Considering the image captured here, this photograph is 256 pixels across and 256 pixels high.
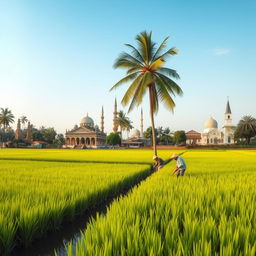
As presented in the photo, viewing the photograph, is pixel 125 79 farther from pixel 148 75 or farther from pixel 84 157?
pixel 84 157

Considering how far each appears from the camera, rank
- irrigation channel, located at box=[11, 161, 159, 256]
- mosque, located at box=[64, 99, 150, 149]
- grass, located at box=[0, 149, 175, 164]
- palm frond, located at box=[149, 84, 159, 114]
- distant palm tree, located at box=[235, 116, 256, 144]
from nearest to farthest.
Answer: irrigation channel, located at box=[11, 161, 159, 256]
palm frond, located at box=[149, 84, 159, 114]
grass, located at box=[0, 149, 175, 164]
distant palm tree, located at box=[235, 116, 256, 144]
mosque, located at box=[64, 99, 150, 149]

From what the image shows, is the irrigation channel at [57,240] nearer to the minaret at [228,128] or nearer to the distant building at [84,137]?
the distant building at [84,137]

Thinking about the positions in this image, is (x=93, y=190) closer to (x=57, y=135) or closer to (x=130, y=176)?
(x=130, y=176)

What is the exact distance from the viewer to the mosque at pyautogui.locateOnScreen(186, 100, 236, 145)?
9225cm

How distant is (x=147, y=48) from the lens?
17641mm

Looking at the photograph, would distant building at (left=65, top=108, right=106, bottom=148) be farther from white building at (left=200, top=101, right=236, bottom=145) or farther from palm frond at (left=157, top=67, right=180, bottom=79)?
palm frond at (left=157, top=67, right=180, bottom=79)

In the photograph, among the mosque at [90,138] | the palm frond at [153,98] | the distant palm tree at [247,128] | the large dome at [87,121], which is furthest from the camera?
the large dome at [87,121]

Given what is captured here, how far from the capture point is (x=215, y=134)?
9300cm

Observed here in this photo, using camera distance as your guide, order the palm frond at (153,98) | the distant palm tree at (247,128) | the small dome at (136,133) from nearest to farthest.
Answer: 1. the palm frond at (153,98)
2. the distant palm tree at (247,128)
3. the small dome at (136,133)

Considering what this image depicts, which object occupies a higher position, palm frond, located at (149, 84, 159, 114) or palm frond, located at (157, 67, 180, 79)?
palm frond, located at (157, 67, 180, 79)

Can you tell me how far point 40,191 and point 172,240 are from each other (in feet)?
13.0

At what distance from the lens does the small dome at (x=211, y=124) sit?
9744 cm

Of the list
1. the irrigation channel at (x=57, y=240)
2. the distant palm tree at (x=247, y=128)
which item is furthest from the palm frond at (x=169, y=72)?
the distant palm tree at (x=247, y=128)

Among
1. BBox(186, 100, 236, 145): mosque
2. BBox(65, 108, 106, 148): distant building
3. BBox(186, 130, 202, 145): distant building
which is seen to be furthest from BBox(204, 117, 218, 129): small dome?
BBox(65, 108, 106, 148): distant building
